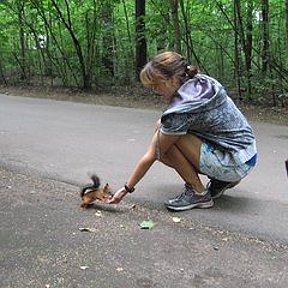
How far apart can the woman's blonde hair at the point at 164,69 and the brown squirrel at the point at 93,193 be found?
0.85m

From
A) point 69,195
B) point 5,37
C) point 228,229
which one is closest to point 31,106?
point 5,37

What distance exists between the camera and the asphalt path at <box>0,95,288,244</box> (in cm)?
410

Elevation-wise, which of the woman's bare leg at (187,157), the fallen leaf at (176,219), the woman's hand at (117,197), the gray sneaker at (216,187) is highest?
the woman's bare leg at (187,157)

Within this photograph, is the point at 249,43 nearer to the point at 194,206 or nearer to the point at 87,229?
the point at 194,206

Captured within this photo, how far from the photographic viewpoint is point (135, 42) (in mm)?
13422

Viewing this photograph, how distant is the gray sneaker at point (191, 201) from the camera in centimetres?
415

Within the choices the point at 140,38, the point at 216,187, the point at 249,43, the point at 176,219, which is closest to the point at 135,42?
the point at 140,38

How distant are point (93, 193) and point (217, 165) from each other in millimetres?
943

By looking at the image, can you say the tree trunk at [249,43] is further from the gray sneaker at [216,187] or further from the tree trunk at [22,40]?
the gray sneaker at [216,187]

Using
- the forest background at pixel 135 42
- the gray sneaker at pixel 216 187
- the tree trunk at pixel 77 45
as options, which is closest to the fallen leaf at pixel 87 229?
the gray sneaker at pixel 216 187

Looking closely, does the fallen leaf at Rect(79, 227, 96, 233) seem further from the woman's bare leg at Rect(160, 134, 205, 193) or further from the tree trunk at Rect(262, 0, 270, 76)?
the tree trunk at Rect(262, 0, 270, 76)

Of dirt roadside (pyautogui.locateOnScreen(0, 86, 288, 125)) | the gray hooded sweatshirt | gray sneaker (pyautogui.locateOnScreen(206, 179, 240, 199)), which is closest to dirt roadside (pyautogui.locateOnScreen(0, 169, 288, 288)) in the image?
gray sneaker (pyautogui.locateOnScreen(206, 179, 240, 199))

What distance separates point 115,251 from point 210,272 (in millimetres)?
621

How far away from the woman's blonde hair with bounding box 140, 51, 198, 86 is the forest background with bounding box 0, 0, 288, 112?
5.71m
